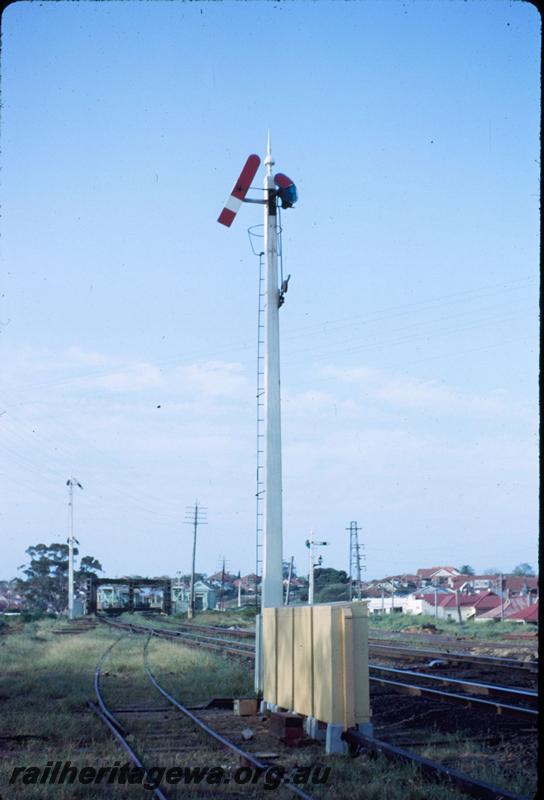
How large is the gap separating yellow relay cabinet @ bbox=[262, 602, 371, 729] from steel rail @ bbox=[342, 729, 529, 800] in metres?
0.24

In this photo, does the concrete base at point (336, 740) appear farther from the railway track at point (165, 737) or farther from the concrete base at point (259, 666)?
the concrete base at point (259, 666)

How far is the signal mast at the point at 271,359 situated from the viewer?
12.4 m

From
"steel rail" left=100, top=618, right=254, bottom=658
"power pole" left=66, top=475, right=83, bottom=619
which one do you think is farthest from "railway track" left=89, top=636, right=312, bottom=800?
"power pole" left=66, top=475, right=83, bottom=619

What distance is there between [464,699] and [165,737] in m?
4.19

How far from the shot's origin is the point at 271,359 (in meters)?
12.8

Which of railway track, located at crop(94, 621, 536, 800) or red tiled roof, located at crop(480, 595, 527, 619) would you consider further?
red tiled roof, located at crop(480, 595, 527, 619)

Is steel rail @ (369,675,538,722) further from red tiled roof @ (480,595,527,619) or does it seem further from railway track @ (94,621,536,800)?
red tiled roof @ (480,595,527,619)

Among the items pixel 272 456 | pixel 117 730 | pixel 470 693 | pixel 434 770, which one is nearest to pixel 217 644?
pixel 470 693

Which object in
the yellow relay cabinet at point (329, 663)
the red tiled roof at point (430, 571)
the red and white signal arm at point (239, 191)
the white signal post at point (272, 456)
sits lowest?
the red tiled roof at point (430, 571)

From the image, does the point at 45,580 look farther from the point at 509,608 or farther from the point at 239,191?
the point at 239,191

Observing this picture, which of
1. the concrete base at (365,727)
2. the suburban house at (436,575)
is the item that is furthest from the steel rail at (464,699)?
the suburban house at (436,575)

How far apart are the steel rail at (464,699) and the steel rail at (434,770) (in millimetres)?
2696

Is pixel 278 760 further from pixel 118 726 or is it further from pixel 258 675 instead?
pixel 258 675

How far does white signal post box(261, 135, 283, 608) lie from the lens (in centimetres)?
1240
